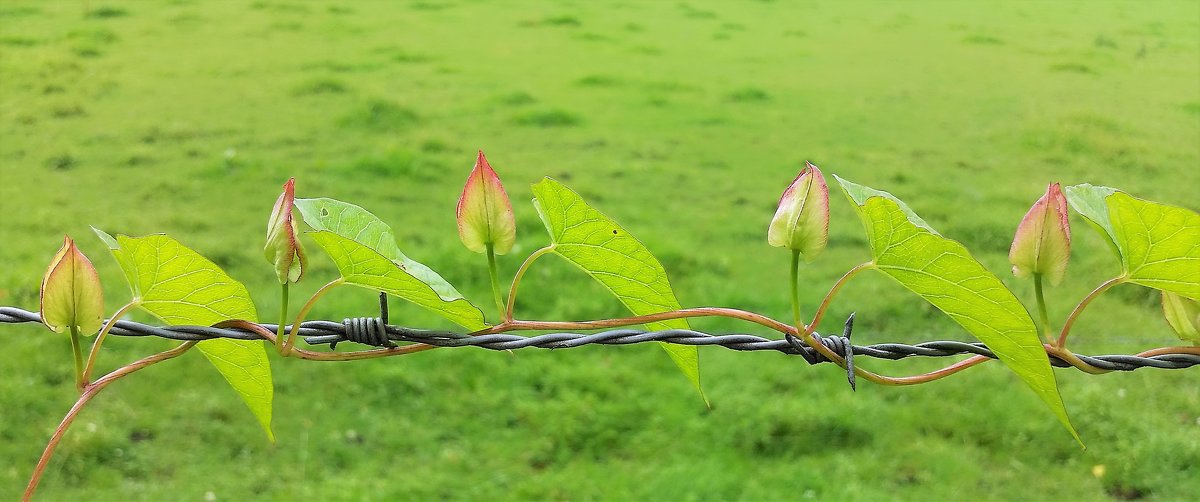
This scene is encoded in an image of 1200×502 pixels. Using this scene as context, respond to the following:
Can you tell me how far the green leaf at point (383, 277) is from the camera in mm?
433

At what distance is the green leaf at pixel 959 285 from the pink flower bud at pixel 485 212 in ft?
0.61

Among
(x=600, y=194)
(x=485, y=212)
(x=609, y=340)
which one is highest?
(x=485, y=212)

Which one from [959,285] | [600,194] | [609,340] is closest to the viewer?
[959,285]

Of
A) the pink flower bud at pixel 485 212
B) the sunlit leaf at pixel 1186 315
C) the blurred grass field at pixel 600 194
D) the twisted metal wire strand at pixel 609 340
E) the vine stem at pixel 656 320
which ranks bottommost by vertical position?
the blurred grass field at pixel 600 194

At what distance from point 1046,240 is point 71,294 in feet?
1.74

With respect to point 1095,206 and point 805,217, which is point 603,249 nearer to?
point 805,217

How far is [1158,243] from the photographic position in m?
0.46

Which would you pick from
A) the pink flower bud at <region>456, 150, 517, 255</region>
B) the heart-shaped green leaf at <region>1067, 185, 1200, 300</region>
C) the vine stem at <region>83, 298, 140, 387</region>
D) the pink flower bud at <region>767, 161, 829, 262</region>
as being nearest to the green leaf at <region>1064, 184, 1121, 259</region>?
the heart-shaped green leaf at <region>1067, 185, 1200, 300</region>

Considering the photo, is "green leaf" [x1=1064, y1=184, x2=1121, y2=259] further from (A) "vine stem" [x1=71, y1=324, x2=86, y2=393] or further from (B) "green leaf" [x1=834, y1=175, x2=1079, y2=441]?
(A) "vine stem" [x1=71, y1=324, x2=86, y2=393]

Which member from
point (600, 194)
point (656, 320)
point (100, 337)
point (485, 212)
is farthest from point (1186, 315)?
point (600, 194)

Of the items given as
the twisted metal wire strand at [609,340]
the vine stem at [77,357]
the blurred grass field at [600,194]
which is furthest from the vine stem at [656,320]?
the blurred grass field at [600,194]

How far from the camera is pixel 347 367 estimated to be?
2.11m

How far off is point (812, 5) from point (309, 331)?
22.4 feet

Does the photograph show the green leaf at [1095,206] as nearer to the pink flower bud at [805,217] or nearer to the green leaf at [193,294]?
the pink flower bud at [805,217]
